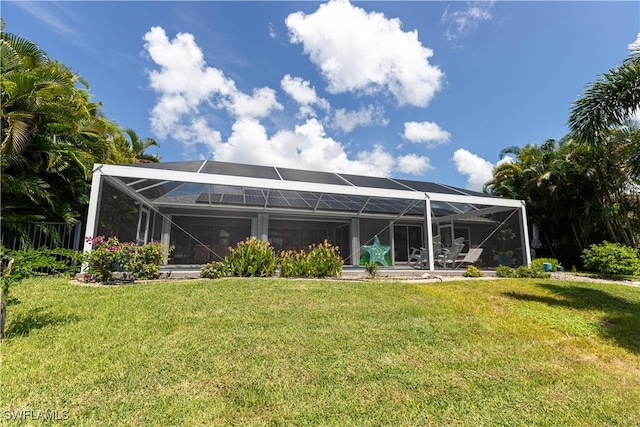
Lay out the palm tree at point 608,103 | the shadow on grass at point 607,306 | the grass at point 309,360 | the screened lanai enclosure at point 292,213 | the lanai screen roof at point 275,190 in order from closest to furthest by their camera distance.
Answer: the grass at point 309,360 → the shadow on grass at point 607,306 → the palm tree at point 608,103 → the lanai screen roof at point 275,190 → the screened lanai enclosure at point 292,213

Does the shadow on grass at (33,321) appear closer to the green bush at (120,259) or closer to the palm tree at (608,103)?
the green bush at (120,259)

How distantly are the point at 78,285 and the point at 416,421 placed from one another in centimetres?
689

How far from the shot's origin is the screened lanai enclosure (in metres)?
8.39

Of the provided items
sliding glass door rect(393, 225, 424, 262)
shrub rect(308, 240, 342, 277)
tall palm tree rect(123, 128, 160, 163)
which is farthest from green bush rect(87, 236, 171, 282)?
tall palm tree rect(123, 128, 160, 163)

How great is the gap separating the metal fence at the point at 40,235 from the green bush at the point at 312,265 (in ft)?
19.7

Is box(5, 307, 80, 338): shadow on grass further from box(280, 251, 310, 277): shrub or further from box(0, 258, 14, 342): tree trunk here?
box(280, 251, 310, 277): shrub

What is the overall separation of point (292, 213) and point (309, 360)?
11502 mm

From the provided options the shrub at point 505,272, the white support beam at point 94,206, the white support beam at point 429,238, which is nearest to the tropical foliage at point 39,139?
the white support beam at point 94,206

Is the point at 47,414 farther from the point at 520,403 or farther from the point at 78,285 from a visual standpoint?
the point at 78,285

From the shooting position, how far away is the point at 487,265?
1470 cm

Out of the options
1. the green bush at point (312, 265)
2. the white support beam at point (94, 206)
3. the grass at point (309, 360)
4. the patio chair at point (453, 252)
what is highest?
the white support beam at point (94, 206)

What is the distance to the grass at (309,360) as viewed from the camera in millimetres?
2412

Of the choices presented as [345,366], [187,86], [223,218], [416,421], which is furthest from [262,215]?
[416,421]

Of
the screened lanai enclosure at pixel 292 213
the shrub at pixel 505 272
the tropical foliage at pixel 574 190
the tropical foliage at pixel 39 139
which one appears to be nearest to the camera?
the tropical foliage at pixel 39 139
